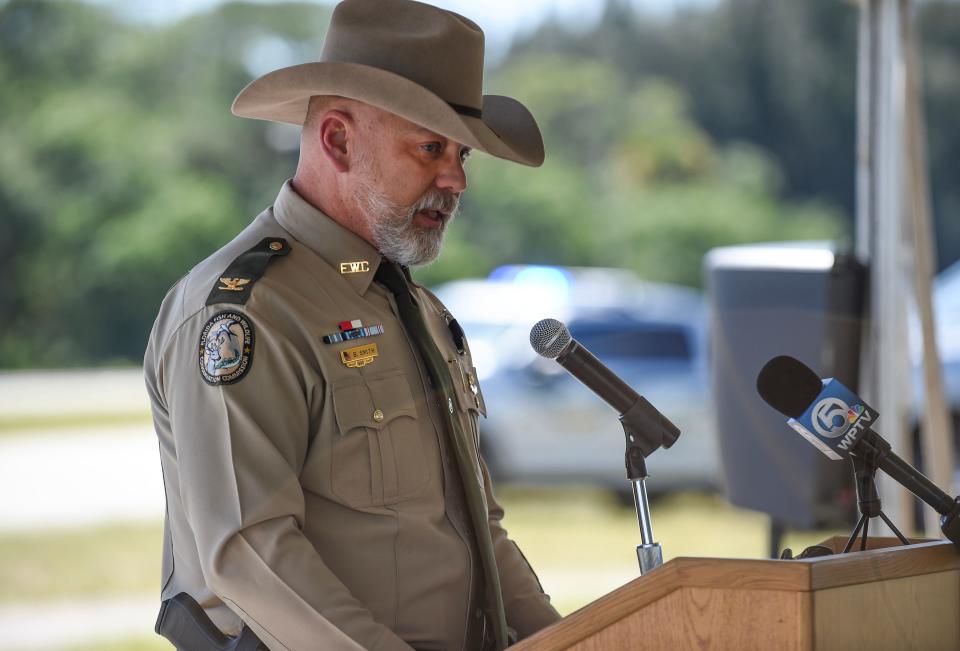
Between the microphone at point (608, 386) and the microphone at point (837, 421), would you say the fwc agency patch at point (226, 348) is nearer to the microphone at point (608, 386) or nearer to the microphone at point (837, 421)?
the microphone at point (608, 386)

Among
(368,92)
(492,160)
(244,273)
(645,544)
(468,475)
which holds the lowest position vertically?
(645,544)

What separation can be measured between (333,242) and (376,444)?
34 cm

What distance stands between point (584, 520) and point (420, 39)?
679cm

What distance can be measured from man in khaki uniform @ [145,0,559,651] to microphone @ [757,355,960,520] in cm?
54

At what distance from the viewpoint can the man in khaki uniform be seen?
1.69m

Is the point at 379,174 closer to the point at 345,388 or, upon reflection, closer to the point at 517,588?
the point at 345,388

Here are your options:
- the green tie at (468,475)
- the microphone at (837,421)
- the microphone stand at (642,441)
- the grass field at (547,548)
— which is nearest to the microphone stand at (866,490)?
the microphone at (837,421)

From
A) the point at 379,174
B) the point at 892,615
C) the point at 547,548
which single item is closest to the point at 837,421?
the point at 892,615

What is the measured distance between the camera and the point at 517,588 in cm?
220

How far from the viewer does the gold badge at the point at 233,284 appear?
5.85 feet

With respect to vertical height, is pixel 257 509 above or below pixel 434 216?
below

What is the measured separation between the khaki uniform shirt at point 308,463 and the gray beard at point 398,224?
0.12 ft

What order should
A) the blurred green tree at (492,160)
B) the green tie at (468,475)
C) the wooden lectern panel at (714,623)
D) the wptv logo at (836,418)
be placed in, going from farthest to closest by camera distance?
the blurred green tree at (492,160) → the green tie at (468,475) → the wptv logo at (836,418) → the wooden lectern panel at (714,623)

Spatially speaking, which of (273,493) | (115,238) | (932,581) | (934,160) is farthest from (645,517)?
(934,160)
